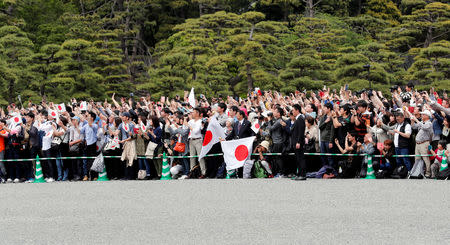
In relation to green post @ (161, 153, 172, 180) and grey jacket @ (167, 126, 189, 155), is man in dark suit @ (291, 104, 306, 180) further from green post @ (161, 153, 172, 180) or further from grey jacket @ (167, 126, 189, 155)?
green post @ (161, 153, 172, 180)

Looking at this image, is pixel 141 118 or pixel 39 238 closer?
pixel 39 238

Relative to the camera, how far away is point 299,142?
13.6 m

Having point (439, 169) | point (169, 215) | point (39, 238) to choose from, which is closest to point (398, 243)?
point (169, 215)

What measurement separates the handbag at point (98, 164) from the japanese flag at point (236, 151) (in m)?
3.39

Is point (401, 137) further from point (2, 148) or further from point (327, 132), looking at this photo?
point (2, 148)

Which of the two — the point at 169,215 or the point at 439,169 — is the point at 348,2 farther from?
the point at 169,215

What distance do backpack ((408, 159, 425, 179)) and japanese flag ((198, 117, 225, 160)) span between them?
4.78m

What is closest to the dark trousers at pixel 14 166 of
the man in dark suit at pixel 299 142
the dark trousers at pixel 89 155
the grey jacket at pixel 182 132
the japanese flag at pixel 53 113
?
the japanese flag at pixel 53 113

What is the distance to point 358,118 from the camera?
14.2 m

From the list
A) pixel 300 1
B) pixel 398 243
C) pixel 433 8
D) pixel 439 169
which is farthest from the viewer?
pixel 300 1

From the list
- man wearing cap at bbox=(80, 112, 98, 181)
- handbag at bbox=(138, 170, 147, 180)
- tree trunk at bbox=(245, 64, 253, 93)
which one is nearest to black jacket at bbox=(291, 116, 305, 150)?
handbag at bbox=(138, 170, 147, 180)

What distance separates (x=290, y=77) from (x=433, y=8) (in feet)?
32.1

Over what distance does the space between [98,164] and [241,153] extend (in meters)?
3.93

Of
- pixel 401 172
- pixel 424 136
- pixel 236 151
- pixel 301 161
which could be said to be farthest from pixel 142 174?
pixel 424 136
